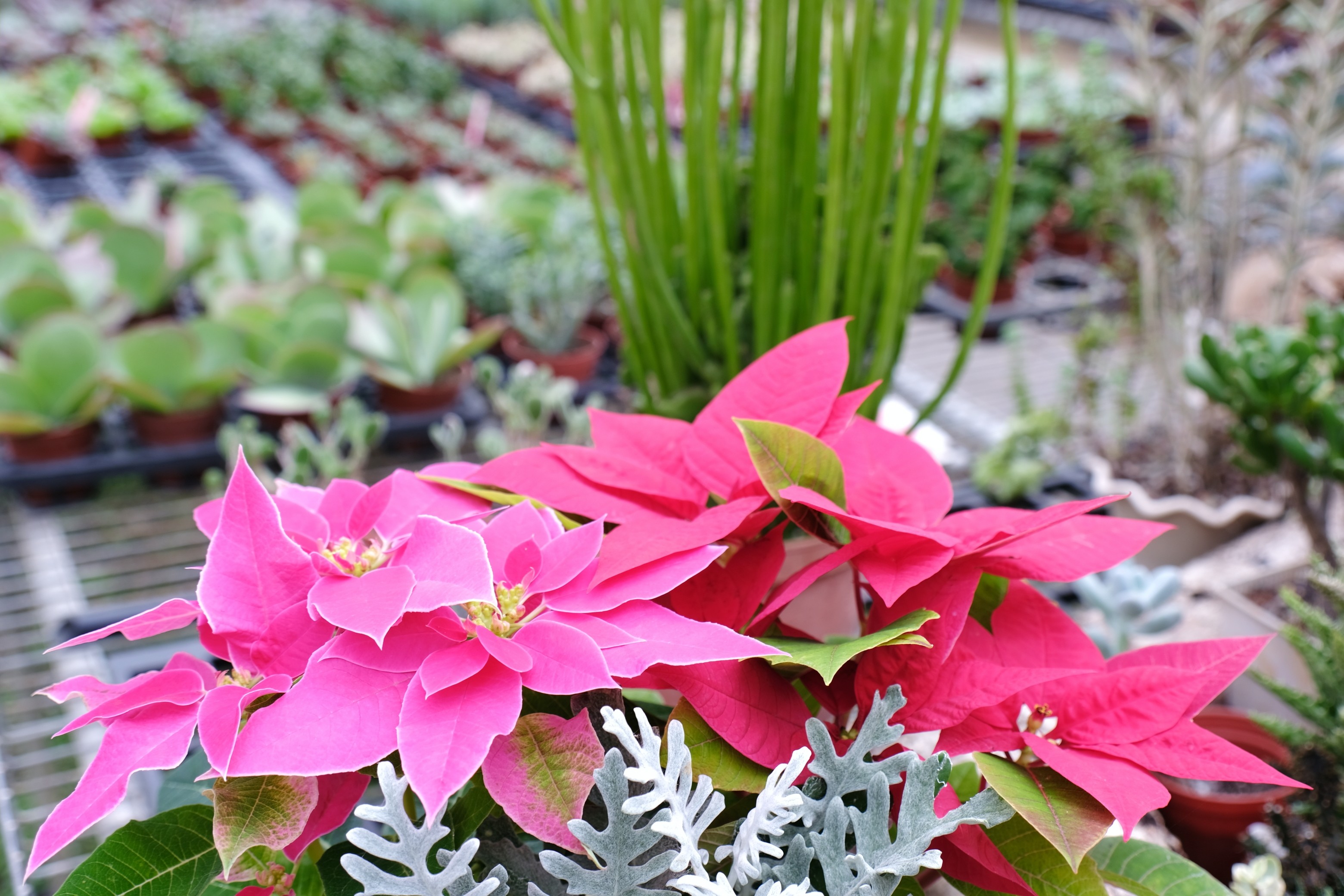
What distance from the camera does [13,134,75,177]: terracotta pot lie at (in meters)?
2.38

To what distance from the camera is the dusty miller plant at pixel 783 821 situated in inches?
12.4

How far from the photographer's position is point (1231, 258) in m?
1.22

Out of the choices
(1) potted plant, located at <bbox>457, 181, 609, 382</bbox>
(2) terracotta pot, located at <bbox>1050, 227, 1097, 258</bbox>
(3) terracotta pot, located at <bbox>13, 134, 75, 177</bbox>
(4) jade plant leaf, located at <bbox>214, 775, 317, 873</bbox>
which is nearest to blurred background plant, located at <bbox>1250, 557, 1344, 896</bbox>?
(4) jade plant leaf, located at <bbox>214, 775, 317, 873</bbox>

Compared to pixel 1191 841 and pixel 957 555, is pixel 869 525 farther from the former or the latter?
pixel 1191 841

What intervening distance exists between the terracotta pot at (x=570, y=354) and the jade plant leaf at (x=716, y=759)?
108cm

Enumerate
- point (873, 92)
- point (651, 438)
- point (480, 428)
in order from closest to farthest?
1. point (651, 438)
2. point (873, 92)
3. point (480, 428)

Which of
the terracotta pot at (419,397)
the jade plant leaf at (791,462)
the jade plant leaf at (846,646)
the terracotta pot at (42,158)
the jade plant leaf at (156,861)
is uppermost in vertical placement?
the jade plant leaf at (791,462)

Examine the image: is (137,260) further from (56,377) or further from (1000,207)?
(1000,207)

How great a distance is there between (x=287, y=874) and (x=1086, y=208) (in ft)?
6.21

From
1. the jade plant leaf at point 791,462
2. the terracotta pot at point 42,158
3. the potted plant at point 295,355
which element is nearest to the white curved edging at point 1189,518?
the jade plant leaf at point 791,462

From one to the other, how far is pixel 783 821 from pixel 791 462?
0.43 feet

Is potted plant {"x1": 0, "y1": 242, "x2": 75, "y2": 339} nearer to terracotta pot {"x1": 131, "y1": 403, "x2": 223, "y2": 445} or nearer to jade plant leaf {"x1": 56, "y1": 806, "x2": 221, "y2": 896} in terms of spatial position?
terracotta pot {"x1": 131, "y1": 403, "x2": 223, "y2": 445}

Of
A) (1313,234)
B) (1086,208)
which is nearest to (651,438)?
(1313,234)

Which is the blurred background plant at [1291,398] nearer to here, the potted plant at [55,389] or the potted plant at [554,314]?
the potted plant at [554,314]
